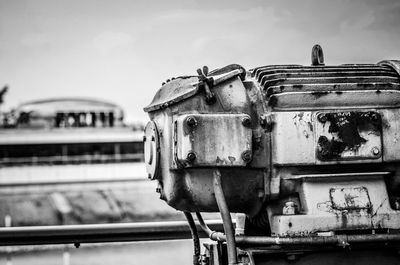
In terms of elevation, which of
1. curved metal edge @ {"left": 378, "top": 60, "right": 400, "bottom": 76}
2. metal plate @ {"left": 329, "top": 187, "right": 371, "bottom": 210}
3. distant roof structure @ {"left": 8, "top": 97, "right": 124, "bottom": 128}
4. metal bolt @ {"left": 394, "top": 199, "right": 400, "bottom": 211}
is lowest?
metal bolt @ {"left": 394, "top": 199, "right": 400, "bottom": 211}

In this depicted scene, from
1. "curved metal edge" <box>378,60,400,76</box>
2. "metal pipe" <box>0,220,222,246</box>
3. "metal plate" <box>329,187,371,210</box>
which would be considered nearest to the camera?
"metal plate" <box>329,187,371,210</box>

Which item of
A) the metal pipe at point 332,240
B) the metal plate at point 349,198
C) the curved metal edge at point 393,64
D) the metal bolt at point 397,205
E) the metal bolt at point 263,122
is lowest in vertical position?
the metal pipe at point 332,240

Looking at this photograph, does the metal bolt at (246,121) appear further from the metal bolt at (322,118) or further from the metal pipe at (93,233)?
the metal pipe at (93,233)

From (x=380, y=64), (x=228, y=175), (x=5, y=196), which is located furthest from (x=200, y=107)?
(x=5, y=196)

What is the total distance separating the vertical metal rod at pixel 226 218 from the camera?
2.17 m

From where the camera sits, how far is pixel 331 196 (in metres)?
2.28

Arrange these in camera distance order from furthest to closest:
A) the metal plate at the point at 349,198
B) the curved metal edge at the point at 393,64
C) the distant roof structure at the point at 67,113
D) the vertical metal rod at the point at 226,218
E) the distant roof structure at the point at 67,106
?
1. the distant roof structure at the point at 67,106
2. the distant roof structure at the point at 67,113
3. the curved metal edge at the point at 393,64
4. the metal plate at the point at 349,198
5. the vertical metal rod at the point at 226,218

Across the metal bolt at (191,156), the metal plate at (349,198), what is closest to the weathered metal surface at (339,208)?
the metal plate at (349,198)

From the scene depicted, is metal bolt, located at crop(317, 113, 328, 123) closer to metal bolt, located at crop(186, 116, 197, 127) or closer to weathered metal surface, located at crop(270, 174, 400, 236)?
weathered metal surface, located at crop(270, 174, 400, 236)

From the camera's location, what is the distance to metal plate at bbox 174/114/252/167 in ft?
7.20

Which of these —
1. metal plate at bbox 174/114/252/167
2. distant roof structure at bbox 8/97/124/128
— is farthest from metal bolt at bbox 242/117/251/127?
distant roof structure at bbox 8/97/124/128

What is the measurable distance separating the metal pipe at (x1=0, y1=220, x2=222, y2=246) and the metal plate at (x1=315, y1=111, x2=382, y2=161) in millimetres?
1163

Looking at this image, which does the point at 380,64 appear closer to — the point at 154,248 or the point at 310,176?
the point at 310,176

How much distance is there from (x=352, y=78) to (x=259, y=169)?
51cm
